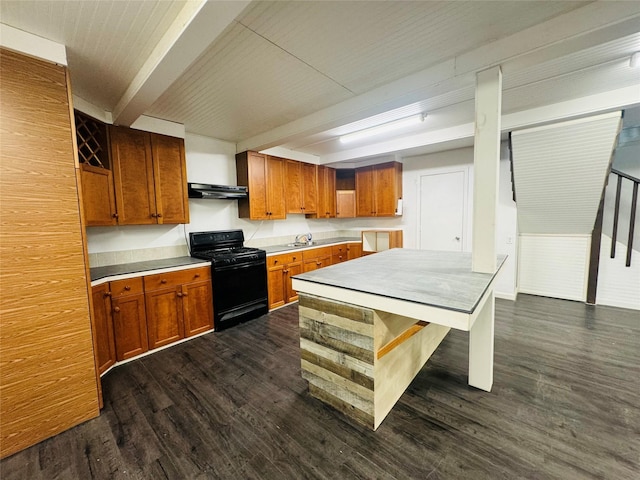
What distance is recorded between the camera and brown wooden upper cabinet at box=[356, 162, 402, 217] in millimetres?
4832

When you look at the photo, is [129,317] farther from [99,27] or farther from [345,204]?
[345,204]

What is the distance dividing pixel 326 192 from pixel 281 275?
2.08 meters

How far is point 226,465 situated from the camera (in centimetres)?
147

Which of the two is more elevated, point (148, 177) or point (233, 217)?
point (148, 177)

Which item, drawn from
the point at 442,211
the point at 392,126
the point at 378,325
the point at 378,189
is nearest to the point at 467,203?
the point at 442,211

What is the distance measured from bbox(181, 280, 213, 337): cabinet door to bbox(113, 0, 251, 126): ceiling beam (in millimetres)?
1924

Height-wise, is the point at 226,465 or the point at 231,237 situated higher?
the point at 231,237

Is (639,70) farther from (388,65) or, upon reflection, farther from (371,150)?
(371,150)

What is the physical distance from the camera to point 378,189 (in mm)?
4988

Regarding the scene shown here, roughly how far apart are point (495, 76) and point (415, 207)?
3166mm

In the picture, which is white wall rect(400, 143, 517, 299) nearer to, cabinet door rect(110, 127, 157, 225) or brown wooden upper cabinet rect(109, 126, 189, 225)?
brown wooden upper cabinet rect(109, 126, 189, 225)

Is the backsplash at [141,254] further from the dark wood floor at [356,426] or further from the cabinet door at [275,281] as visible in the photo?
the dark wood floor at [356,426]

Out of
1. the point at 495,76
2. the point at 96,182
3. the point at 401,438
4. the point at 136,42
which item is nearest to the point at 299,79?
the point at 136,42

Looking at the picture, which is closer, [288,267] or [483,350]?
[483,350]
